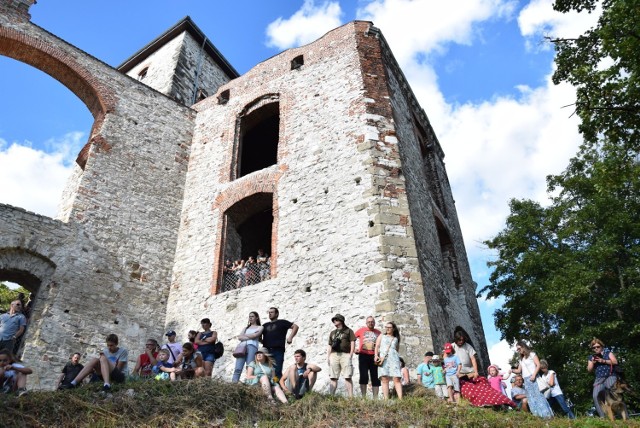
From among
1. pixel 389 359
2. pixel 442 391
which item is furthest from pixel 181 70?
pixel 442 391

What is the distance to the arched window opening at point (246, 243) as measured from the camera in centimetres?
1076

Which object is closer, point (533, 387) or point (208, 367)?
point (533, 387)

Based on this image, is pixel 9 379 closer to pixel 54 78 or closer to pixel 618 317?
pixel 54 78

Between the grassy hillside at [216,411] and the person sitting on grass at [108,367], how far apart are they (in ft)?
0.87

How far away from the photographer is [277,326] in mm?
7508

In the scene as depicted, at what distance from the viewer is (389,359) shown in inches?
273

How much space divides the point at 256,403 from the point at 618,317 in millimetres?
11932

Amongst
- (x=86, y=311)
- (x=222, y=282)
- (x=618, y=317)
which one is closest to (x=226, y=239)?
(x=222, y=282)

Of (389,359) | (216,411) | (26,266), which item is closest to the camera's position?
(216,411)

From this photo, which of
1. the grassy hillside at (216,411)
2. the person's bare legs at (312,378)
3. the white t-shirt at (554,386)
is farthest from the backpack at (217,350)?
the white t-shirt at (554,386)

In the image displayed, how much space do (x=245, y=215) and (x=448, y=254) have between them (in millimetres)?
5762

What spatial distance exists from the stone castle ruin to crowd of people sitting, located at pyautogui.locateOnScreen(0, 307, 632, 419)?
0.98m

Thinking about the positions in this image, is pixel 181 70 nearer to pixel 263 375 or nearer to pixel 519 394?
pixel 263 375

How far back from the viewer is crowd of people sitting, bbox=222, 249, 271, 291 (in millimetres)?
10617
